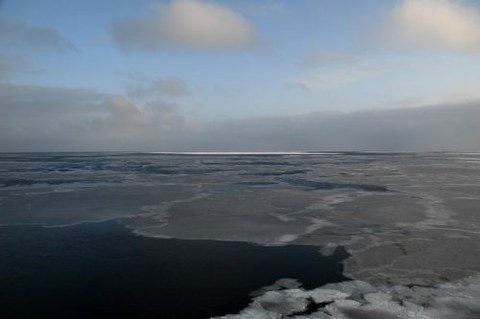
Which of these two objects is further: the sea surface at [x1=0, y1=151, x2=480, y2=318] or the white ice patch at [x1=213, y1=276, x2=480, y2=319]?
the sea surface at [x1=0, y1=151, x2=480, y2=318]

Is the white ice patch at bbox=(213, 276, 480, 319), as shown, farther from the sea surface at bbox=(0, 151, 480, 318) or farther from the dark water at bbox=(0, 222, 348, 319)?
the dark water at bbox=(0, 222, 348, 319)

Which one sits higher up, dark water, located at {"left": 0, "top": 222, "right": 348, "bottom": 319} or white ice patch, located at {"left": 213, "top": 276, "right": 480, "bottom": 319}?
dark water, located at {"left": 0, "top": 222, "right": 348, "bottom": 319}

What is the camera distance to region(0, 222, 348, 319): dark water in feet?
16.2

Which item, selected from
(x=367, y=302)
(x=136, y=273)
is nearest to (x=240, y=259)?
(x=136, y=273)

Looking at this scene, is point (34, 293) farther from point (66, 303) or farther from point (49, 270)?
point (49, 270)

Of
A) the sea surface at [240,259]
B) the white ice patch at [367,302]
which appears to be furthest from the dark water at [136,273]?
the white ice patch at [367,302]

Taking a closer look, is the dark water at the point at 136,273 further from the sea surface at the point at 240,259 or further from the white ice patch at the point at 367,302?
the white ice patch at the point at 367,302

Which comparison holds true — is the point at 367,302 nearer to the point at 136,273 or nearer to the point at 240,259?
the point at 240,259

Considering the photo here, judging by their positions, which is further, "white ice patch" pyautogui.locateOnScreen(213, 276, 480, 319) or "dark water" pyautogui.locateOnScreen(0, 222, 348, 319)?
"dark water" pyautogui.locateOnScreen(0, 222, 348, 319)

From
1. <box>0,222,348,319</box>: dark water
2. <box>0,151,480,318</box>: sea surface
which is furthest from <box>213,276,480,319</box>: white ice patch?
<box>0,222,348,319</box>: dark water

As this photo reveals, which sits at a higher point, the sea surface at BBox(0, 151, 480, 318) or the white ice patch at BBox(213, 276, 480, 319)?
the sea surface at BBox(0, 151, 480, 318)

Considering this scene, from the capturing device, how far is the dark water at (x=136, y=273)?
4934 mm

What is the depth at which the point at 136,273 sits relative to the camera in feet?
20.2

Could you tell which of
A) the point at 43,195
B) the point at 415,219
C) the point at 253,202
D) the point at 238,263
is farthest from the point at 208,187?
the point at 238,263
